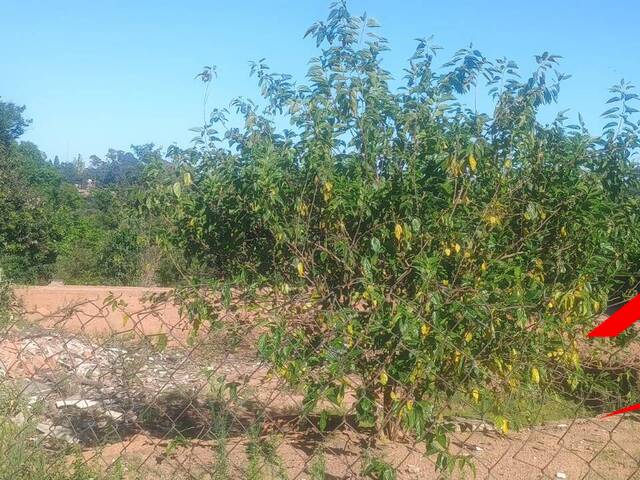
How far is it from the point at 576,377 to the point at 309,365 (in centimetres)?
123

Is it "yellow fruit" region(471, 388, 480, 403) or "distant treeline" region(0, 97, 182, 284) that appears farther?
"distant treeline" region(0, 97, 182, 284)

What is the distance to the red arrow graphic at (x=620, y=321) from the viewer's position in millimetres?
3340

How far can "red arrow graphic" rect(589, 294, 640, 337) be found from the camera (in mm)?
3340

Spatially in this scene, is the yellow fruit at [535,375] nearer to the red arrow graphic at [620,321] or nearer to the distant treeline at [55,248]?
the red arrow graphic at [620,321]

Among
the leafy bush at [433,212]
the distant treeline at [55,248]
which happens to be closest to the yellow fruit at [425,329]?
the leafy bush at [433,212]

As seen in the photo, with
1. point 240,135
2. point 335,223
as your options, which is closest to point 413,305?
point 335,223

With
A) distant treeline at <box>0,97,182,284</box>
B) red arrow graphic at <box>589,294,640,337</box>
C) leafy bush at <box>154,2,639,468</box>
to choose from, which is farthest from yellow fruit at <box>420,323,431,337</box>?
distant treeline at <box>0,97,182,284</box>

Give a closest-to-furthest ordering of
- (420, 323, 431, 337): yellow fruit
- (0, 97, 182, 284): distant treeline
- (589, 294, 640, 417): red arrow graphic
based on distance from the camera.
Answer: (420, 323, 431, 337): yellow fruit
(589, 294, 640, 417): red arrow graphic
(0, 97, 182, 284): distant treeline

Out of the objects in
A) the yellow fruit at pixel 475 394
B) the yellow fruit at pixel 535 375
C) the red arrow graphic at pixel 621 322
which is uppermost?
the red arrow graphic at pixel 621 322

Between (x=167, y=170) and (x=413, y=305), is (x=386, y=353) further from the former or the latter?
(x=167, y=170)

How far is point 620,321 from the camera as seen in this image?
11.8ft

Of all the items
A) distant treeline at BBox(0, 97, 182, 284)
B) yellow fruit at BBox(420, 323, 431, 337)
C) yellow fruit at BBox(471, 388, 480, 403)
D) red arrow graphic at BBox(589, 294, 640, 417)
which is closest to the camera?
yellow fruit at BBox(420, 323, 431, 337)

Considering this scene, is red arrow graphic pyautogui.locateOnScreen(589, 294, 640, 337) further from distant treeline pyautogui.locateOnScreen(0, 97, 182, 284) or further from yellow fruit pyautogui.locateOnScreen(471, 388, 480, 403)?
distant treeline pyautogui.locateOnScreen(0, 97, 182, 284)

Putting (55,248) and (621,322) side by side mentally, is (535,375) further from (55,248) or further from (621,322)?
(55,248)
